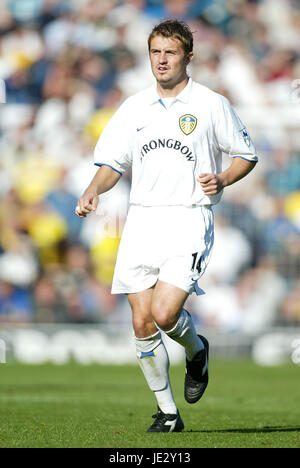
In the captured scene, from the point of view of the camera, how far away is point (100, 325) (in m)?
14.5

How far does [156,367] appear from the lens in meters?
6.36

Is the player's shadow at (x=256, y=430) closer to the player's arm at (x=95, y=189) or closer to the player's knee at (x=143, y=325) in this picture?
the player's knee at (x=143, y=325)

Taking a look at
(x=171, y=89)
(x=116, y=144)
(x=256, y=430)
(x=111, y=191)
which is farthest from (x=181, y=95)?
(x=111, y=191)

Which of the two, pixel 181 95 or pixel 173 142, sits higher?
pixel 181 95

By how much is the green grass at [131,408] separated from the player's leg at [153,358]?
16 cm

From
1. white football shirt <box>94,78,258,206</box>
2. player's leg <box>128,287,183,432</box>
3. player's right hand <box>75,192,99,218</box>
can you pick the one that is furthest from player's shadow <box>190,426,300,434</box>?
player's right hand <box>75,192,99,218</box>

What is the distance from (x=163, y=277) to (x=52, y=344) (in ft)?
28.9

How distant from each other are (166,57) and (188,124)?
0.47m

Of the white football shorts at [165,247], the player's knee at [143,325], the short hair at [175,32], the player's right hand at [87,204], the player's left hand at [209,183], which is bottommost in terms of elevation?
the player's knee at [143,325]

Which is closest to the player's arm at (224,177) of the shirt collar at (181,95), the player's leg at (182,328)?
the shirt collar at (181,95)

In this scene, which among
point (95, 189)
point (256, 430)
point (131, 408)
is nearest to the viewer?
point (95, 189)

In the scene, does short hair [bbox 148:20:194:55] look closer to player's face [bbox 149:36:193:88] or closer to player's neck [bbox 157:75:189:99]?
player's face [bbox 149:36:193:88]

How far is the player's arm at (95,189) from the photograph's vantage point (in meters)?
6.00

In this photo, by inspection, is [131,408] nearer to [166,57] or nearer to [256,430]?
[256,430]
